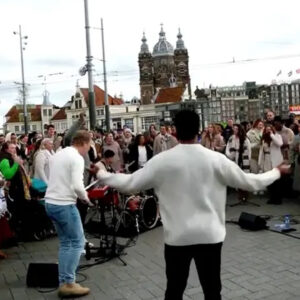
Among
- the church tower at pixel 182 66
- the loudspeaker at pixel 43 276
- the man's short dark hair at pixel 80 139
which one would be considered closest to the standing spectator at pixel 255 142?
the loudspeaker at pixel 43 276

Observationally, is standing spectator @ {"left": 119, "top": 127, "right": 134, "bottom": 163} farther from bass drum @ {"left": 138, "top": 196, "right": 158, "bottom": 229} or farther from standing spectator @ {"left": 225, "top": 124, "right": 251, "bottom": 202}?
bass drum @ {"left": 138, "top": 196, "right": 158, "bottom": 229}

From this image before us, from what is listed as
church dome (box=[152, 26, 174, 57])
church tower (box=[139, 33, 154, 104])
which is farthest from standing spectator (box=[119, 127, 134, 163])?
church dome (box=[152, 26, 174, 57])

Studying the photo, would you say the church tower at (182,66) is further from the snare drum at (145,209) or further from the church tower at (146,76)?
the snare drum at (145,209)

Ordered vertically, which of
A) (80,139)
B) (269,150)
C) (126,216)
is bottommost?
(126,216)

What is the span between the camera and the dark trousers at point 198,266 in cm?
355

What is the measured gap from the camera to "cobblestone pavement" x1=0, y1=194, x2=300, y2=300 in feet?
17.9

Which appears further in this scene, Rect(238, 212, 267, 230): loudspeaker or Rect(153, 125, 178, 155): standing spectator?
Rect(153, 125, 178, 155): standing spectator

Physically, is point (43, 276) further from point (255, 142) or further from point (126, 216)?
point (255, 142)

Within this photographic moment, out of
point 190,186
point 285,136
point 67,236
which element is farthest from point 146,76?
point 190,186

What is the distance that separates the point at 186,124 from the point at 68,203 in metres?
2.19

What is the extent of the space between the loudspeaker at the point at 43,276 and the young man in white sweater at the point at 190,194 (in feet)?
8.66

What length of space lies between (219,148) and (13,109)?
11632cm

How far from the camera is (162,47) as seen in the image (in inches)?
4973

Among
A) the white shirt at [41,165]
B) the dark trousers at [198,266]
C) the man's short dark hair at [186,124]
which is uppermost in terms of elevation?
the man's short dark hair at [186,124]
